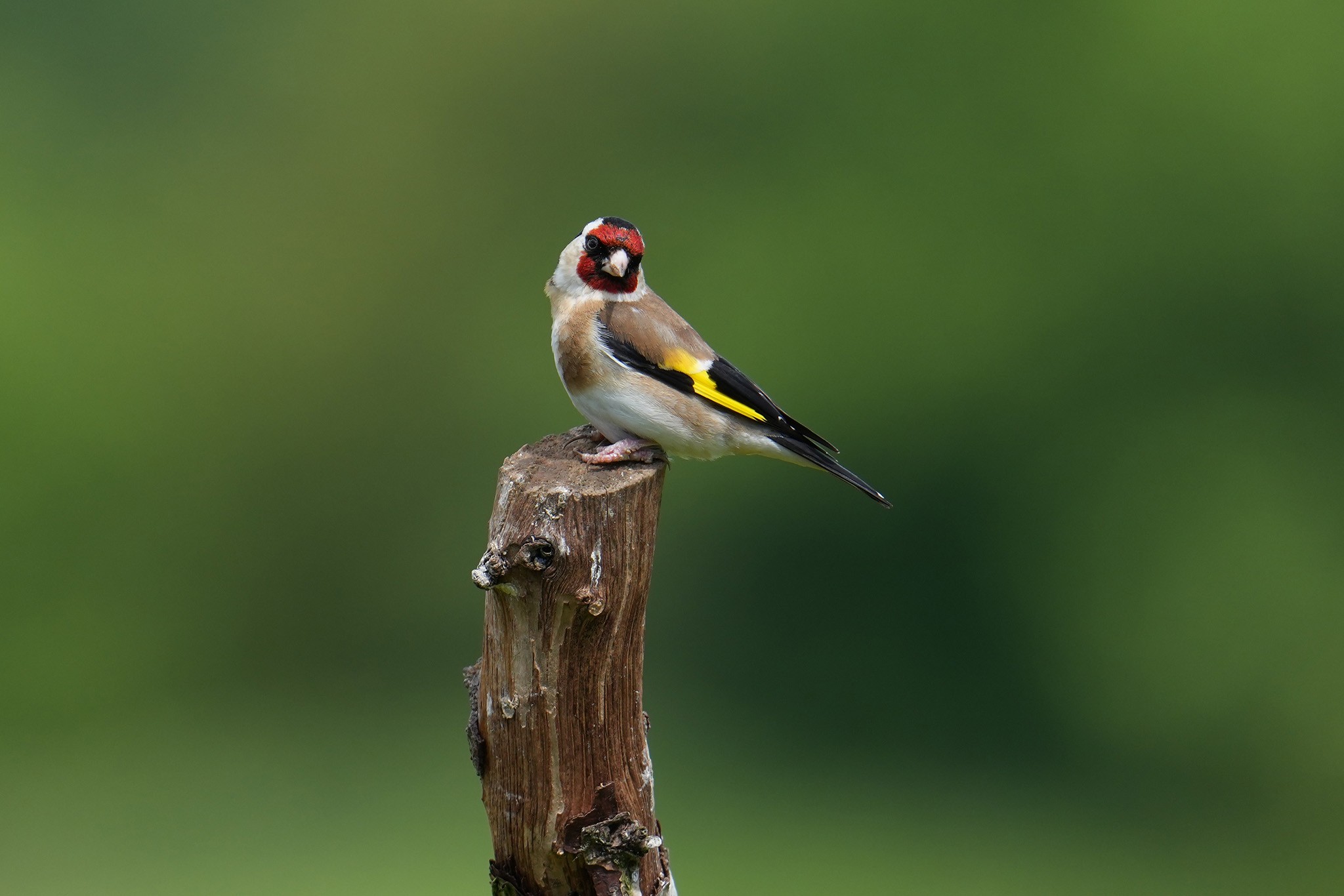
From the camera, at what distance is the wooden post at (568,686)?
3229 mm

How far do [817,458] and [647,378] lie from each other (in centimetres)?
56

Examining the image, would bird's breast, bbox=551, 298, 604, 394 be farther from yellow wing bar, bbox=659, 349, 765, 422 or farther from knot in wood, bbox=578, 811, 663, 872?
knot in wood, bbox=578, 811, 663, 872

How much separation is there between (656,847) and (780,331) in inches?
195

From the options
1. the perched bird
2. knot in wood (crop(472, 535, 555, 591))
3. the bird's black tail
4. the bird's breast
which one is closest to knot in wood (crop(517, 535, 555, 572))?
knot in wood (crop(472, 535, 555, 591))

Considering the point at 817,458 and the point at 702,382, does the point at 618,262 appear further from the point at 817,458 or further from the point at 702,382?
the point at 817,458

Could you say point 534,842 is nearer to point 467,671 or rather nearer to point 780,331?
point 467,671

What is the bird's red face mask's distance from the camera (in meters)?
3.99

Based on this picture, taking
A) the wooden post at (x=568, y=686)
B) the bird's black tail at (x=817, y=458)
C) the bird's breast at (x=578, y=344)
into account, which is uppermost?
the bird's breast at (x=578, y=344)

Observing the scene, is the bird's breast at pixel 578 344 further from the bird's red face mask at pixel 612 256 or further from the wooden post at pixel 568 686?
the wooden post at pixel 568 686

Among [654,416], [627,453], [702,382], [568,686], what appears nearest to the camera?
[568,686]

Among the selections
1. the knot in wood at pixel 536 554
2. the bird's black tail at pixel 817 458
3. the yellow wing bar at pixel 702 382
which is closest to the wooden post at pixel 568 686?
the knot in wood at pixel 536 554

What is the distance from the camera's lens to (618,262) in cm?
399

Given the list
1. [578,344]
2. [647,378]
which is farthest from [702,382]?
[578,344]

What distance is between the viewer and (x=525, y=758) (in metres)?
3.36
